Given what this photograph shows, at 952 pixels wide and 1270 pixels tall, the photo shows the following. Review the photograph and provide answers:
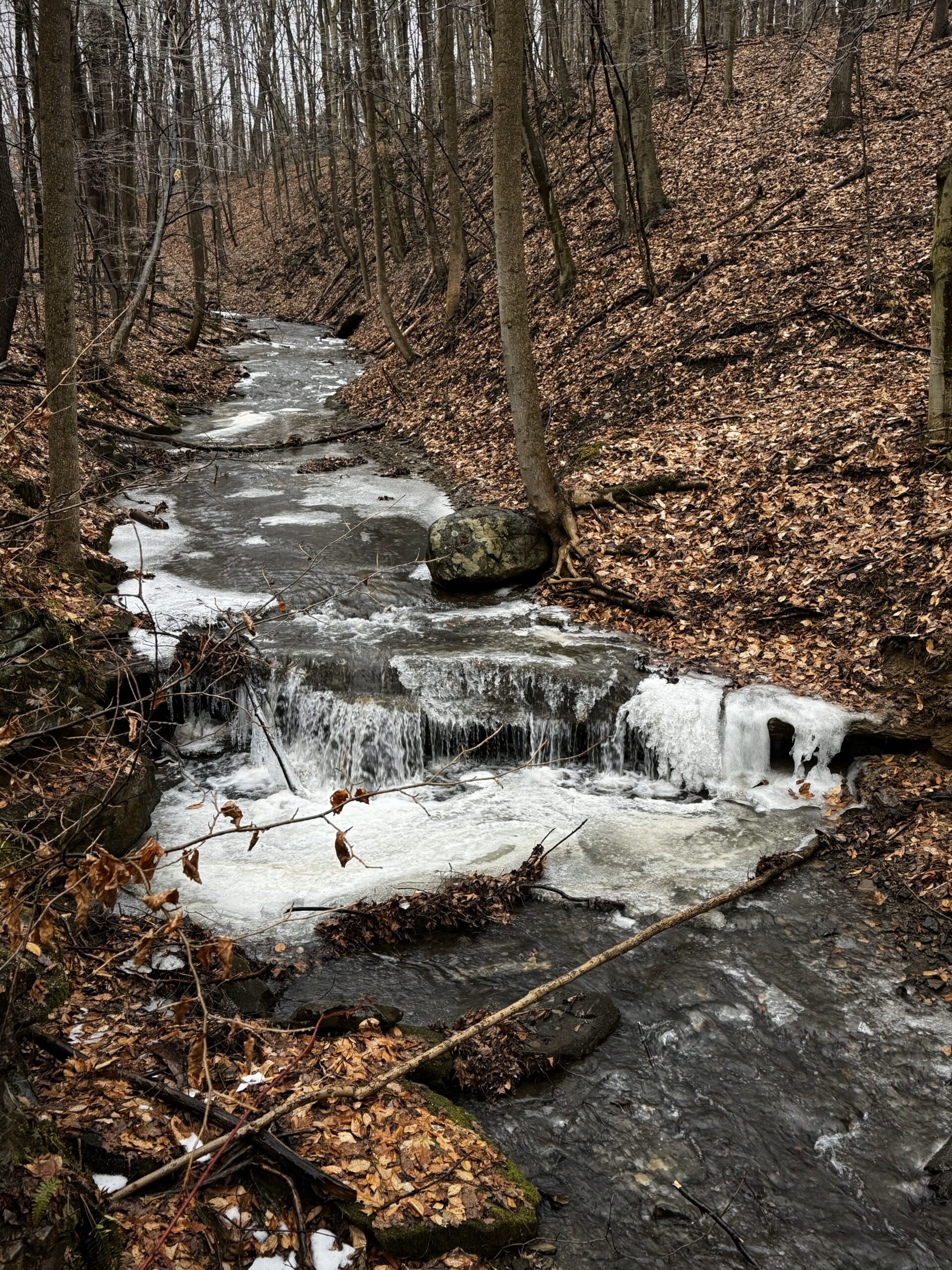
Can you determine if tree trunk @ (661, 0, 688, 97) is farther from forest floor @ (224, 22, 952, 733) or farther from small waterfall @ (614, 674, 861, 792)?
small waterfall @ (614, 674, 861, 792)

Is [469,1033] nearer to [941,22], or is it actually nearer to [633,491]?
[633,491]

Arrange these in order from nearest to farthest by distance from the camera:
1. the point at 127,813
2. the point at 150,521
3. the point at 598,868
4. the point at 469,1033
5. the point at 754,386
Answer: the point at 469,1033, the point at 127,813, the point at 598,868, the point at 754,386, the point at 150,521

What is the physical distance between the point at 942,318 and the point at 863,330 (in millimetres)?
3605

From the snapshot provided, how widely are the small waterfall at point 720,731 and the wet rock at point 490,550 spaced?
9.26 ft

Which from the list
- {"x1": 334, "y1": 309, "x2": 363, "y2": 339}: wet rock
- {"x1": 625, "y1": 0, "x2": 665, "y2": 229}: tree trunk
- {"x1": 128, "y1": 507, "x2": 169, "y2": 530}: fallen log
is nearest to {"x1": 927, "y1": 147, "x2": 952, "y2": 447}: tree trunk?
{"x1": 625, "y1": 0, "x2": 665, "y2": 229}: tree trunk

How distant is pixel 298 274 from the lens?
128 ft

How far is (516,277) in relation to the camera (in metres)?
9.69

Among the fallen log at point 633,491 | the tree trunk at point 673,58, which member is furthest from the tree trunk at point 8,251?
the tree trunk at point 673,58

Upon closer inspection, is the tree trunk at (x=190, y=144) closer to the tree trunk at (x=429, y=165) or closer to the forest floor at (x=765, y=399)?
the tree trunk at (x=429, y=165)

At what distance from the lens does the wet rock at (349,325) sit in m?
29.5

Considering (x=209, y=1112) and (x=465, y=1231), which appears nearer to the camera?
(x=209, y=1112)


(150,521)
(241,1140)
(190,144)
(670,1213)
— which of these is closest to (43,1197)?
(241,1140)

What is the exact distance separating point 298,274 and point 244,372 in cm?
1643

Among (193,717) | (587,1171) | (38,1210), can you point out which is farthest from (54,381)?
(587,1171)
